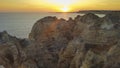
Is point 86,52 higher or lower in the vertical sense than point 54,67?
higher

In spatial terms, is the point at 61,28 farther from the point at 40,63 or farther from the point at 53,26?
the point at 40,63

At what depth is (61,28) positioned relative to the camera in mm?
37656

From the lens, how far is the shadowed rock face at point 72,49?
21.8 meters

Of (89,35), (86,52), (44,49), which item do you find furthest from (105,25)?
(86,52)

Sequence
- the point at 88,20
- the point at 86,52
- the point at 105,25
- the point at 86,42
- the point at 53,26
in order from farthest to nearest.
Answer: the point at 53,26 < the point at 88,20 < the point at 105,25 < the point at 86,42 < the point at 86,52

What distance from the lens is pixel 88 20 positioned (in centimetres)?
3631

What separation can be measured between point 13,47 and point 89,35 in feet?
22.0

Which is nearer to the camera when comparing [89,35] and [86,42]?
[86,42]

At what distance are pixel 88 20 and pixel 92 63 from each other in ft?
49.7

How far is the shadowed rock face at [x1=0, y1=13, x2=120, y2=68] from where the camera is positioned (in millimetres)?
21816

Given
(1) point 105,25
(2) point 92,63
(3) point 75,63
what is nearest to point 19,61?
(3) point 75,63

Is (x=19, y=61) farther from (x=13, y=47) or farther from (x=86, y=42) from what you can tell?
(x=86, y=42)

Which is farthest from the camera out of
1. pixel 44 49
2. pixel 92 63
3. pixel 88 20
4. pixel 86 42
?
pixel 88 20

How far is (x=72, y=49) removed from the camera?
26453 mm
